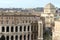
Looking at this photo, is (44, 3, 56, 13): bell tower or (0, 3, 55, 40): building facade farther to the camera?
(44, 3, 56, 13): bell tower

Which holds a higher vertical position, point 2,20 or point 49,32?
point 2,20

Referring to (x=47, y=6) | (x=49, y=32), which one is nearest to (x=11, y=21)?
(x=49, y=32)

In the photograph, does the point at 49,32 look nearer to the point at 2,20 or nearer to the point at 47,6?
the point at 2,20

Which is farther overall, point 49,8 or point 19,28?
point 49,8

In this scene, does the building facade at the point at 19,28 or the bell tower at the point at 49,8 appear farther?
the bell tower at the point at 49,8

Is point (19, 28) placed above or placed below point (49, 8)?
below

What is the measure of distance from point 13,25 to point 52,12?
37693mm

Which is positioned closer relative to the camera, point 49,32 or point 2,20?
point 2,20

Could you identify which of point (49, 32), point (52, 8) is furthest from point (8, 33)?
point (52, 8)

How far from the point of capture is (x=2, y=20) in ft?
205

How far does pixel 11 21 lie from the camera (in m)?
62.9

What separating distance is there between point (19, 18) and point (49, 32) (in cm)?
1391

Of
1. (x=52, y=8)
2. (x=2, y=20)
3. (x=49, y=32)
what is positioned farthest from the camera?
(x=52, y=8)

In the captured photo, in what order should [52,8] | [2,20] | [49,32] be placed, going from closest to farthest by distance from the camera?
[2,20] < [49,32] < [52,8]
